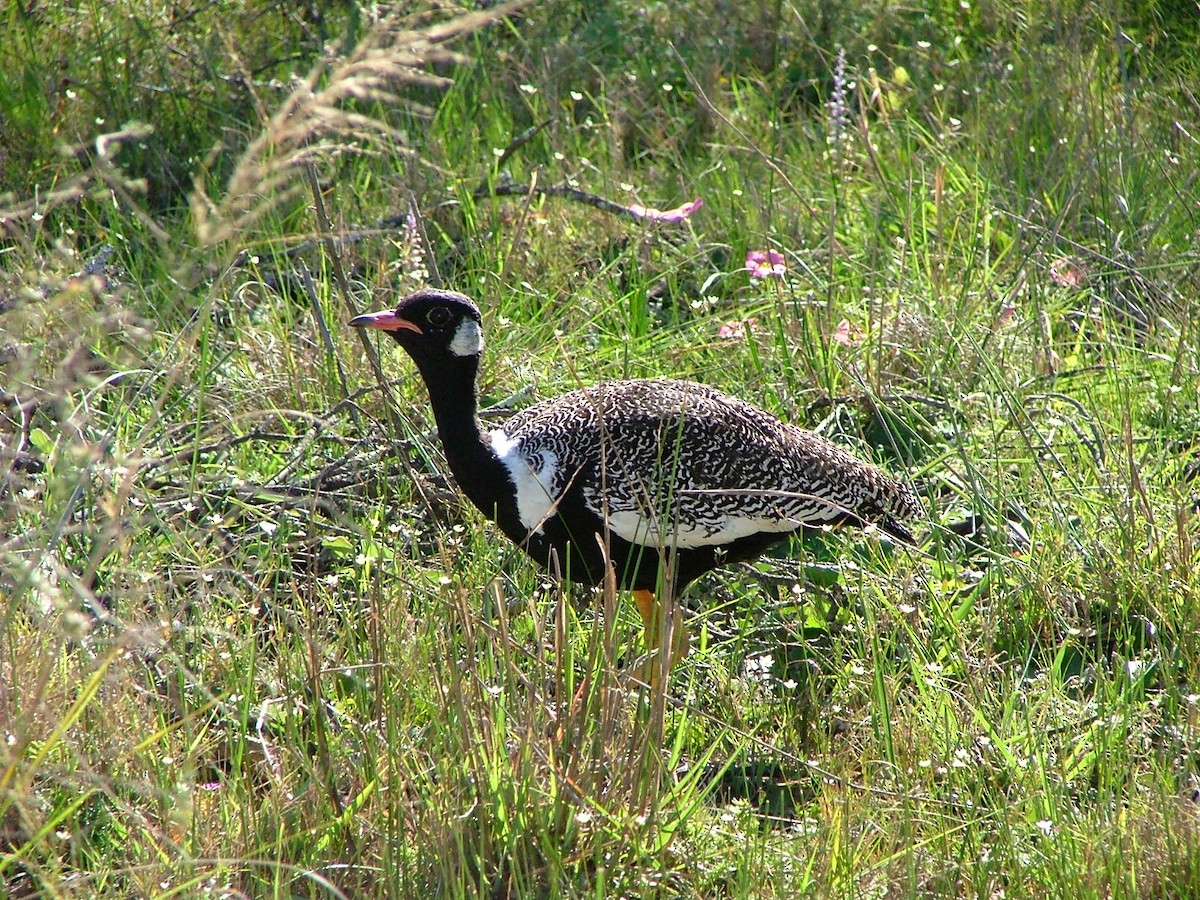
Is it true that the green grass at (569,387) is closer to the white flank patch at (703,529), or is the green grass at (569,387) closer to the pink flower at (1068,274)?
the pink flower at (1068,274)

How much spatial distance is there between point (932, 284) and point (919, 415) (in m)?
0.57

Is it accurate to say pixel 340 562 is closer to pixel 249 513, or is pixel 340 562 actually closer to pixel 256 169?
pixel 249 513

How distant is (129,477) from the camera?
5.67ft

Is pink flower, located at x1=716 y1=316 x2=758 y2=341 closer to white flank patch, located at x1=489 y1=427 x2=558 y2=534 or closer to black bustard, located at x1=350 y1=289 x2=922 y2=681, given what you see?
black bustard, located at x1=350 y1=289 x2=922 y2=681

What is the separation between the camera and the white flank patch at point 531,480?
3510mm

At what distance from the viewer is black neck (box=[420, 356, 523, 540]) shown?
140 inches

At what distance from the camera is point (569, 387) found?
4.34 meters

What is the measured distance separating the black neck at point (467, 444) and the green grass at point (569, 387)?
0.56ft

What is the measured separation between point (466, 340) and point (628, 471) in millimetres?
544

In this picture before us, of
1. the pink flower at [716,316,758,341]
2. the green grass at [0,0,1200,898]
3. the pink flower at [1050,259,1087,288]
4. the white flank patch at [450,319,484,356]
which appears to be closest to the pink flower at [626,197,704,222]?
the green grass at [0,0,1200,898]

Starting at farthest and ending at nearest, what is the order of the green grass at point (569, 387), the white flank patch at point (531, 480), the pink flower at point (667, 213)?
the pink flower at point (667, 213) < the white flank patch at point (531, 480) < the green grass at point (569, 387)

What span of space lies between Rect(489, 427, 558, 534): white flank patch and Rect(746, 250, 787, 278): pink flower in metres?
1.25

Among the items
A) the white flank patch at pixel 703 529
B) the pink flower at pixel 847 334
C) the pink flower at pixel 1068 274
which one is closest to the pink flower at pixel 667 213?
the pink flower at pixel 847 334

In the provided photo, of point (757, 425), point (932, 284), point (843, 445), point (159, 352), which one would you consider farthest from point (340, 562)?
point (932, 284)
